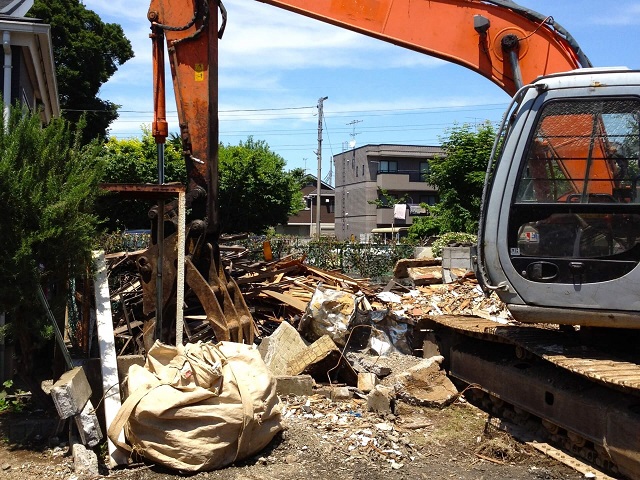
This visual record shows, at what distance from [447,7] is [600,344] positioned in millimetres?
3402

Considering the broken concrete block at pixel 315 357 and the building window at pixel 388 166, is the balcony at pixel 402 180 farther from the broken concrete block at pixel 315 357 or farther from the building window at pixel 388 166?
the broken concrete block at pixel 315 357

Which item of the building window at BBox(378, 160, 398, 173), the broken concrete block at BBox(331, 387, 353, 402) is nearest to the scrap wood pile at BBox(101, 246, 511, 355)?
the broken concrete block at BBox(331, 387, 353, 402)

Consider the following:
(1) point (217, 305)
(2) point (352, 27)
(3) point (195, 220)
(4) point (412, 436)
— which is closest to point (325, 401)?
(4) point (412, 436)

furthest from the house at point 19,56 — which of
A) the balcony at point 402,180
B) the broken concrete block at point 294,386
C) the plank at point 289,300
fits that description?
the balcony at point 402,180

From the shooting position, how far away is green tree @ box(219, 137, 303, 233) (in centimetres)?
3491

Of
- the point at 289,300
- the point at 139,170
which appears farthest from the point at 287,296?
the point at 139,170

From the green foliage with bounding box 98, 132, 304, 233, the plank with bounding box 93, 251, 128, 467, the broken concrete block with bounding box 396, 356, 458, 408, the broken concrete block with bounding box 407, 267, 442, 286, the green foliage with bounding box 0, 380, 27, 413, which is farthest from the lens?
the green foliage with bounding box 98, 132, 304, 233

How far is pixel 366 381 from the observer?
6926 millimetres

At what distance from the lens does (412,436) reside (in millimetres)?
5820

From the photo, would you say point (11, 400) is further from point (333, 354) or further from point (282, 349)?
point (333, 354)

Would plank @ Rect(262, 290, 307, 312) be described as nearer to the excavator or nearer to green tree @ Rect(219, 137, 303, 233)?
the excavator

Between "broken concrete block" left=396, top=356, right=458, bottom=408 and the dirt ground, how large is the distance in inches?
20.3

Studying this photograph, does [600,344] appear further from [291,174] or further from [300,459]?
[291,174]

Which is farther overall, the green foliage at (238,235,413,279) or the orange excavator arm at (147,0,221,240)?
the green foliage at (238,235,413,279)
